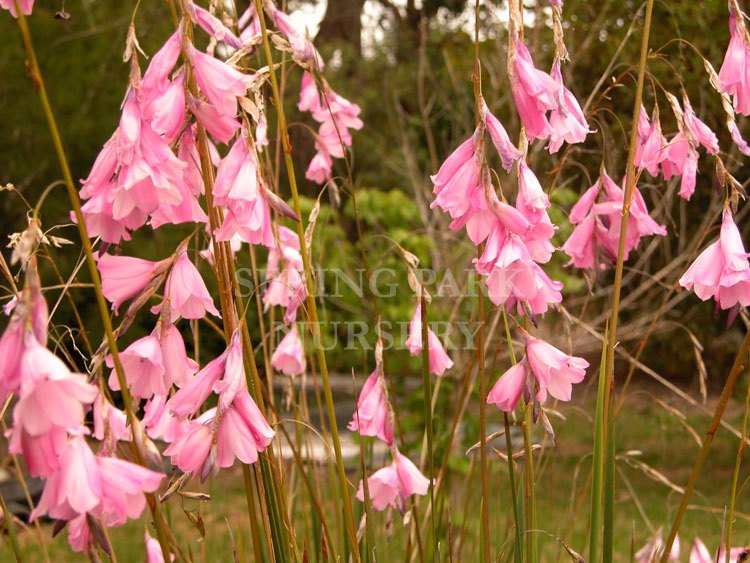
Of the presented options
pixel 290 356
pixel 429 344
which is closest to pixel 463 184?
pixel 429 344

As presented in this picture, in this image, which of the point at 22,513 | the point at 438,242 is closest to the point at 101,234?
the point at 438,242

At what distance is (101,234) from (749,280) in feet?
2.75

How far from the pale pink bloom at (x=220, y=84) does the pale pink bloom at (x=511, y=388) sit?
0.49m

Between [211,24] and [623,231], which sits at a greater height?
[211,24]

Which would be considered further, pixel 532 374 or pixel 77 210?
pixel 532 374

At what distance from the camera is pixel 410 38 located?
34.7ft

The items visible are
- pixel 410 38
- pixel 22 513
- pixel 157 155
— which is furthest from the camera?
pixel 410 38

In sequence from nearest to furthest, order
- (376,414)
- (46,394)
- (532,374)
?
(46,394) < (532,374) < (376,414)

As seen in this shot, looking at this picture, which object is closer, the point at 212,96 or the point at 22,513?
the point at 212,96

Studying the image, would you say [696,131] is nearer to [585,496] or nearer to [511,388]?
[511,388]

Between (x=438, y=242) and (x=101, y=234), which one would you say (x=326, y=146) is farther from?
(x=438, y=242)

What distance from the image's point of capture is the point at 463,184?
1.08 m

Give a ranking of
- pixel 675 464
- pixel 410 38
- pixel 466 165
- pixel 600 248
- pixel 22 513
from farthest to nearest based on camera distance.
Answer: pixel 410 38, pixel 675 464, pixel 22 513, pixel 600 248, pixel 466 165

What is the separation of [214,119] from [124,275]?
205 millimetres
